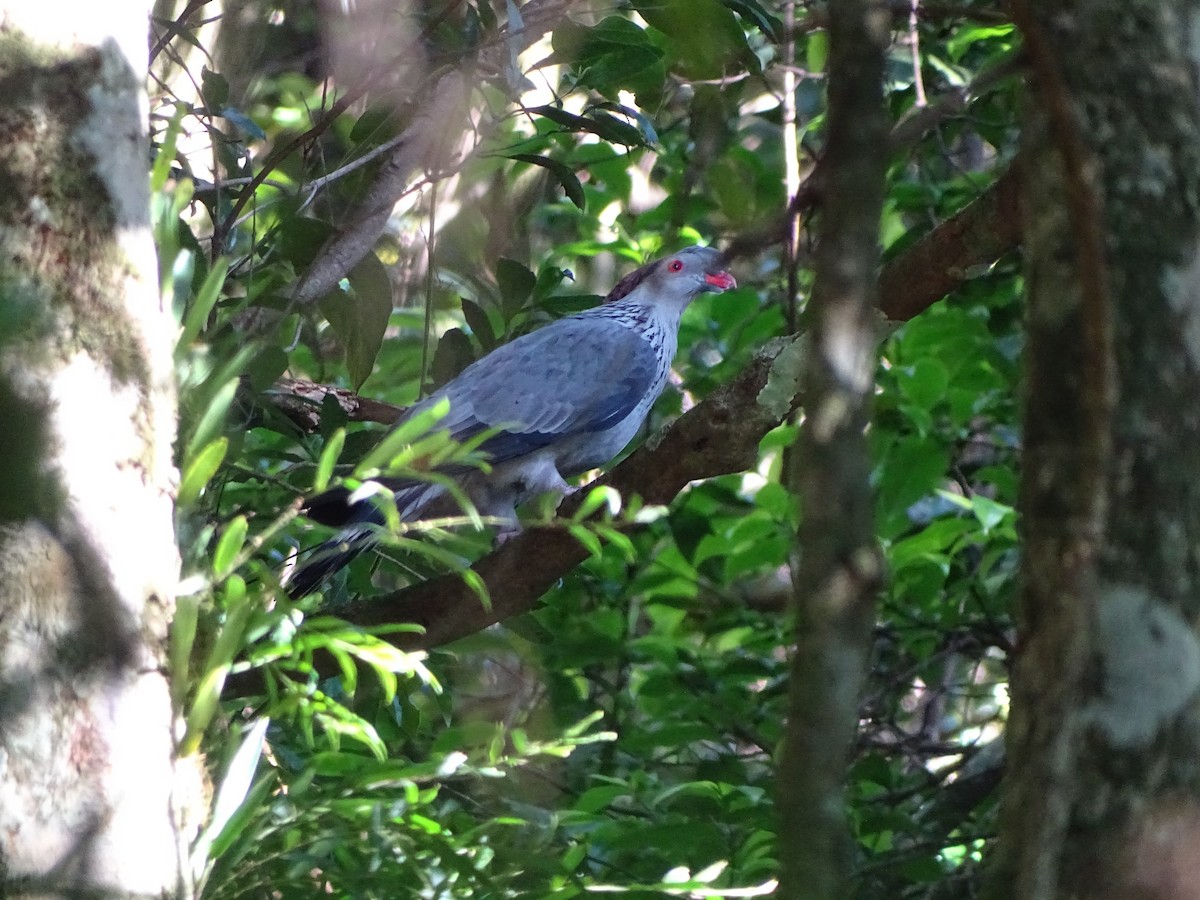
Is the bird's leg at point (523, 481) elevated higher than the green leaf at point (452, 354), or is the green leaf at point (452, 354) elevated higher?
the green leaf at point (452, 354)

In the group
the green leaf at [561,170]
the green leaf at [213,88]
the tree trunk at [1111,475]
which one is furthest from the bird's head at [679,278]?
the tree trunk at [1111,475]

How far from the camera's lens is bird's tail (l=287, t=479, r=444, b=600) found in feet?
6.39

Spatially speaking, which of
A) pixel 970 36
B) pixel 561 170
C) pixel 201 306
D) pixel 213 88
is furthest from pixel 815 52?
pixel 201 306

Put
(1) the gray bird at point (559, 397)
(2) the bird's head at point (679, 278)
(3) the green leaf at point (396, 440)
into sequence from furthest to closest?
(2) the bird's head at point (679, 278), (1) the gray bird at point (559, 397), (3) the green leaf at point (396, 440)

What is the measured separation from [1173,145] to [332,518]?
60.2 inches

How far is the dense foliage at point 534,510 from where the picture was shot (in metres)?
1.21

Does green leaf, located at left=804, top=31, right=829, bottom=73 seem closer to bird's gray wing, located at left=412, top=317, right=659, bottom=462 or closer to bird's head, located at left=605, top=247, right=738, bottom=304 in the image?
bird's head, located at left=605, top=247, right=738, bottom=304

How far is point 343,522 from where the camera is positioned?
6.98 ft

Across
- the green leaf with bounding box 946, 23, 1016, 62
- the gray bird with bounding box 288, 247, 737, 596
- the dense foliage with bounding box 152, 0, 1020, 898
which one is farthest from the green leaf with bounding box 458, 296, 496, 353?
the green leaf with bounding box 946, 23, 1016, 62

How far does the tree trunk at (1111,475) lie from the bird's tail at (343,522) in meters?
0.99

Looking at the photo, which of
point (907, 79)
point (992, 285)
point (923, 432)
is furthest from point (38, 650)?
point (907, 79)

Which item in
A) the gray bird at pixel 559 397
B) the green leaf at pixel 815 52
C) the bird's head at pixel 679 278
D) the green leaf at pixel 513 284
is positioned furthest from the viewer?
the bird's head at pixel 679 278

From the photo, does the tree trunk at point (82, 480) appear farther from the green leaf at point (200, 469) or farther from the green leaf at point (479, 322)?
the green leaf at point (479, 322)

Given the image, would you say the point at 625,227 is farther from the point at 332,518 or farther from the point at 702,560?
the point at 332,518
